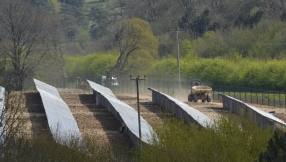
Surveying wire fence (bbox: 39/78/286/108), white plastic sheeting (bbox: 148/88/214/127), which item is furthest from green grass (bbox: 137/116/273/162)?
wire fence (bbox: 39/78/286/108)

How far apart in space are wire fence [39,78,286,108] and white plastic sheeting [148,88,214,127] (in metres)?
7.89

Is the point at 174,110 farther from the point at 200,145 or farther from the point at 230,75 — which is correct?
the point at 230,75

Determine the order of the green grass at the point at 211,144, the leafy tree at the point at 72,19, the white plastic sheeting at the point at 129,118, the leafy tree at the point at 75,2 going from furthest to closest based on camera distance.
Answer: the leafy tree at the point at 75,2 → the leafy tree at the point at 72,19 → the white plastic sheeting at the point at 129,118 → the green grass at the point at 211,144

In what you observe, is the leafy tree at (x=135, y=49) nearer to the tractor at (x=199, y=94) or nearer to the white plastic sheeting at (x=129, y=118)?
the tractor at (x=199, y=94)

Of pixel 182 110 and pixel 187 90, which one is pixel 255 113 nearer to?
pixel 182 110

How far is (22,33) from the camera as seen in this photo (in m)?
83.6

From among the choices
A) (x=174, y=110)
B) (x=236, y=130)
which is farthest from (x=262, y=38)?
(x=236, y=130)

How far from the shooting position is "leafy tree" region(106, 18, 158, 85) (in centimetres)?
9300

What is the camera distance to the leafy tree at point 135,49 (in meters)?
93.0

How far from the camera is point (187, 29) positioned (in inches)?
4193

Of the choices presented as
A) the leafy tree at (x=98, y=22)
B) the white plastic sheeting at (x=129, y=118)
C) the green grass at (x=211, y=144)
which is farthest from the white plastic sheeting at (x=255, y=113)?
the leafy tree at (x=98, y=22)

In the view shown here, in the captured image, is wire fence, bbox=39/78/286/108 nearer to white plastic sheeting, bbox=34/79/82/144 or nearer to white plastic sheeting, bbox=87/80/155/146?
white plastic sheeting, bbox=87/80/155/146

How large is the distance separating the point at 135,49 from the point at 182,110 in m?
47.0

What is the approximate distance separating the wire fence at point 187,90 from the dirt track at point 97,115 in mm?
3587
